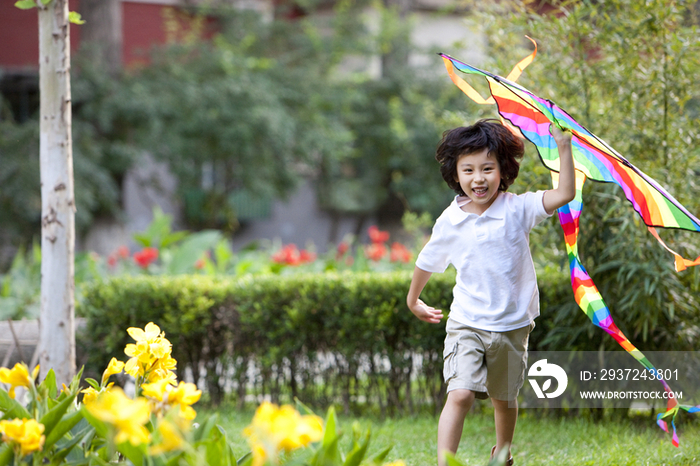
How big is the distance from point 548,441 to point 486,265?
1632 mm

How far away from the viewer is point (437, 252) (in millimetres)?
2799

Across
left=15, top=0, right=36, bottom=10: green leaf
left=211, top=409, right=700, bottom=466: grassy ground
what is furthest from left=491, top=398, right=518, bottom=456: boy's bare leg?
left=15, top=0, right=36, bottom=10: green leaf

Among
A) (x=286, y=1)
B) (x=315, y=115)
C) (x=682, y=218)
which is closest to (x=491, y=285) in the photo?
(x=682, y=218)

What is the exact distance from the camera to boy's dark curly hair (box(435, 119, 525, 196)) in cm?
266

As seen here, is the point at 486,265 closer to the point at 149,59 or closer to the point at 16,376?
the point at 16,376

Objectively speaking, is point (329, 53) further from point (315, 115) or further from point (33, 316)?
point (33, 316)

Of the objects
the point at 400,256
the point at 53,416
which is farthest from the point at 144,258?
the point at 53,416

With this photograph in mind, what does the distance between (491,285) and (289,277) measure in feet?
7.59

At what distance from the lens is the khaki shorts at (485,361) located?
2652 millimetres

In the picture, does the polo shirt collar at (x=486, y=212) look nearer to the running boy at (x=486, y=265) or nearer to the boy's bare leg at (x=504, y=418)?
the running boy at (x=486, y=265)

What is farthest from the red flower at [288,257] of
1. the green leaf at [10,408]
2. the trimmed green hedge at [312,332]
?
the green leaf at [10,408]

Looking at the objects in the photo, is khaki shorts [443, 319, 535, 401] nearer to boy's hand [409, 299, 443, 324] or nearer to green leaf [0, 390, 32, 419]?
boy's hand [409, 299, 443, 324]

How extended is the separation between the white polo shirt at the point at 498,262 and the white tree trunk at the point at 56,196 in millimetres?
2160

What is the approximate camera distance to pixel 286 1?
16.9 meters
